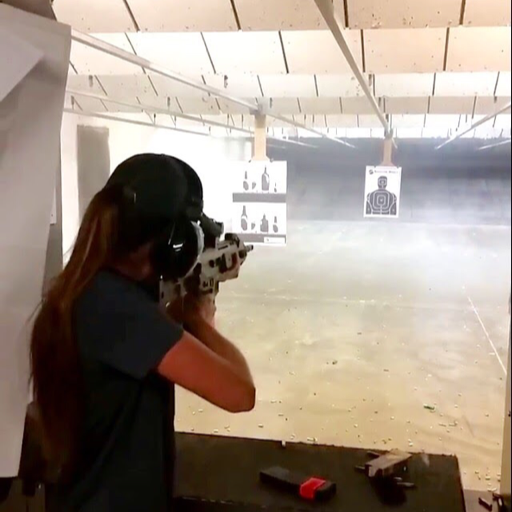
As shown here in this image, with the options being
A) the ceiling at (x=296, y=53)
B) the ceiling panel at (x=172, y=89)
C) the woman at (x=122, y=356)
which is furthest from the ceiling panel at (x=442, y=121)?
the woman at (x=122, y=356)

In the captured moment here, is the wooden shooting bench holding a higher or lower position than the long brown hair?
lower

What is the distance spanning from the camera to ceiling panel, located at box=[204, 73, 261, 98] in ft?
10.2

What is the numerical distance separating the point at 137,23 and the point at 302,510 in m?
1.40

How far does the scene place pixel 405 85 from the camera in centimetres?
325

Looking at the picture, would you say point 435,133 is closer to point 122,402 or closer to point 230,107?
point 230,107

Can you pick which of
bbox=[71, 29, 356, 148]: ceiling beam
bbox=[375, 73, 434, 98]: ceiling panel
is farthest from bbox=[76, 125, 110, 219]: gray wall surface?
bbox=[375, 73, 434, 98]: ceiling panel

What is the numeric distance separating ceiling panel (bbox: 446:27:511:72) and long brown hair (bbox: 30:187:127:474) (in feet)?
5.56

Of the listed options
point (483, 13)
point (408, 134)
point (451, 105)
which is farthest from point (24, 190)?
point (408, 134)

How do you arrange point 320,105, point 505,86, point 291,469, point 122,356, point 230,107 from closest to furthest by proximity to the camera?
point 505,86, point 122,356, point 291,469, point 320,105, point 230,107

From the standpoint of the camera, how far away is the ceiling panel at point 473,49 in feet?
7.18

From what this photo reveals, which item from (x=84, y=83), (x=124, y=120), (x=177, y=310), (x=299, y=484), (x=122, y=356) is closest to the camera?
(x=122, y=356)

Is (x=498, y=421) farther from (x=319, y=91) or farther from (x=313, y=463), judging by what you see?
(x=319, y=91)

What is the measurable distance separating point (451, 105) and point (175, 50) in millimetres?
1970

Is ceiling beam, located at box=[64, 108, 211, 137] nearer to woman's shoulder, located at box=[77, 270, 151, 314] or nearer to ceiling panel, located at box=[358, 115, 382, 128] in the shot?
ceiling panel, located at box=[358, 115, 382, 128]
